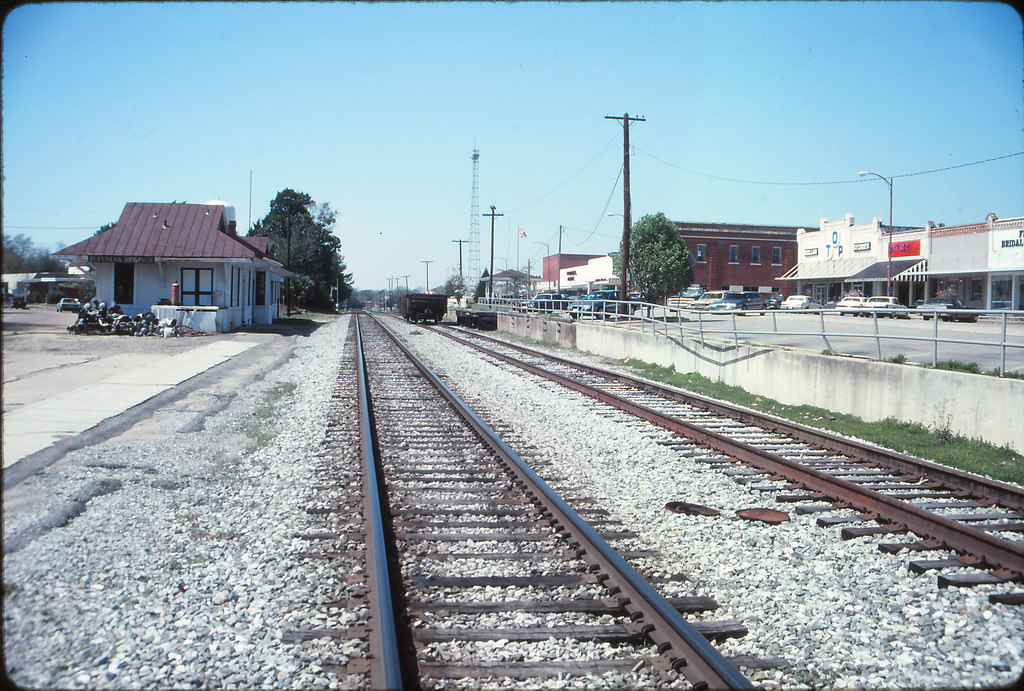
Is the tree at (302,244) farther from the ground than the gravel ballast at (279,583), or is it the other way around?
the tree at (302,244)

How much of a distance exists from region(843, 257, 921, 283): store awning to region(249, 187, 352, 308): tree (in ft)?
145

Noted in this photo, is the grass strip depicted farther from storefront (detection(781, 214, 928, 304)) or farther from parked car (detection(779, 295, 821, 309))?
parked car (detection(779, 295, 821, 309))

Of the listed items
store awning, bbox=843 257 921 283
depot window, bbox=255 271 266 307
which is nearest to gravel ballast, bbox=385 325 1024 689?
depot window, bbox=255 271 266 307

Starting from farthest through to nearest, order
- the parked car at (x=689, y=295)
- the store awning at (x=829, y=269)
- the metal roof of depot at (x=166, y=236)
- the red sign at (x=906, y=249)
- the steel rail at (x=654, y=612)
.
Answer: the parked car at (x=689, y=295) < the store awning at (x=829, y=269) < the red sign at (x=906, y=249) < the metal roof of depot at (x=166, y=236) < the steel rail at (x=654, y=612)

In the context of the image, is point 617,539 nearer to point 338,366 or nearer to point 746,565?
point 746,565

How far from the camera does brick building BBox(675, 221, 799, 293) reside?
265 feet

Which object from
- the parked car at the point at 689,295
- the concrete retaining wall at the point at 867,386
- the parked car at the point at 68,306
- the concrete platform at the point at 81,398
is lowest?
the concrete platform at the point at 81,398

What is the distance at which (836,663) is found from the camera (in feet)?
13.5

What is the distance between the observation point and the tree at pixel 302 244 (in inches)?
3066

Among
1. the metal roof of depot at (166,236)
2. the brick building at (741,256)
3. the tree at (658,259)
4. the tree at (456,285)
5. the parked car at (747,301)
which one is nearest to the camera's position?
the metal roof of depot at (166,236)

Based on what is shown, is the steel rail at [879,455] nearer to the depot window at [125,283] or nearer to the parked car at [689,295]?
the depot window at [125,283]

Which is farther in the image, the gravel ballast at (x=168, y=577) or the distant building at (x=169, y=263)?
the distant building at (x=169, y=263)

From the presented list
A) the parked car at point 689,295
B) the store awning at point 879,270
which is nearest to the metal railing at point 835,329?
the store awning at point 879,270

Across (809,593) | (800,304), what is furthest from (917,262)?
(809,593)
